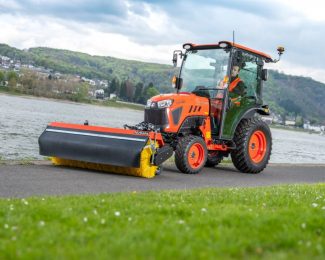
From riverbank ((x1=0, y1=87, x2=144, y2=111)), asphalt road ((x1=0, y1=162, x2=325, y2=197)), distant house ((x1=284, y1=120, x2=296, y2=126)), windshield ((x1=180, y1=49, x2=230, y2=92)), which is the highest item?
windshield ((x1=180, y1=49, x2=230, y2=92))

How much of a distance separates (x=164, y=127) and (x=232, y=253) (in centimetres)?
868

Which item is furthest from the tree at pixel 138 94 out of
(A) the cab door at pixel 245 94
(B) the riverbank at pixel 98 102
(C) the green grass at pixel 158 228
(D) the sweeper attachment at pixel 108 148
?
(C) the green grass at pixel 158 228

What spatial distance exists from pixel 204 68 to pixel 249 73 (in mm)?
1437

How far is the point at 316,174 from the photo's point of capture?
18.4 meters

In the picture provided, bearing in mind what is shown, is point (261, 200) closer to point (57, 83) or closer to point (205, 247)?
point (205, 247)

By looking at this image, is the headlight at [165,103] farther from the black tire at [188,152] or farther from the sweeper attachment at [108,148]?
the sweeper attachment at [108,148]

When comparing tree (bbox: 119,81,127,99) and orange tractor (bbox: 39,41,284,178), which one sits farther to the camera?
tree (bbox: 119,81,127,99)

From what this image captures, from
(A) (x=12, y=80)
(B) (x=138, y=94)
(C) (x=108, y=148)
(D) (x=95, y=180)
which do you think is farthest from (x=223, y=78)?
(B) (x=138, y=94)

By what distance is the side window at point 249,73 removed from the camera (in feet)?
51.1

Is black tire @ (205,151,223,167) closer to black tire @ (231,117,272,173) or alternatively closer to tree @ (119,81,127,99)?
black tire @ (231,117,272,173)

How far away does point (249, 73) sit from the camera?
15.9 metres

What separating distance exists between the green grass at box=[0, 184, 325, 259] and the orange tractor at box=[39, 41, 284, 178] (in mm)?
4067

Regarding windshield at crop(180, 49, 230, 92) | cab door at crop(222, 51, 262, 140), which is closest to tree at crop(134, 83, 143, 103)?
cab door at crop(222, 51, 262, 140)

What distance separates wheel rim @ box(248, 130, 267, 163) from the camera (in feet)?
53.2
